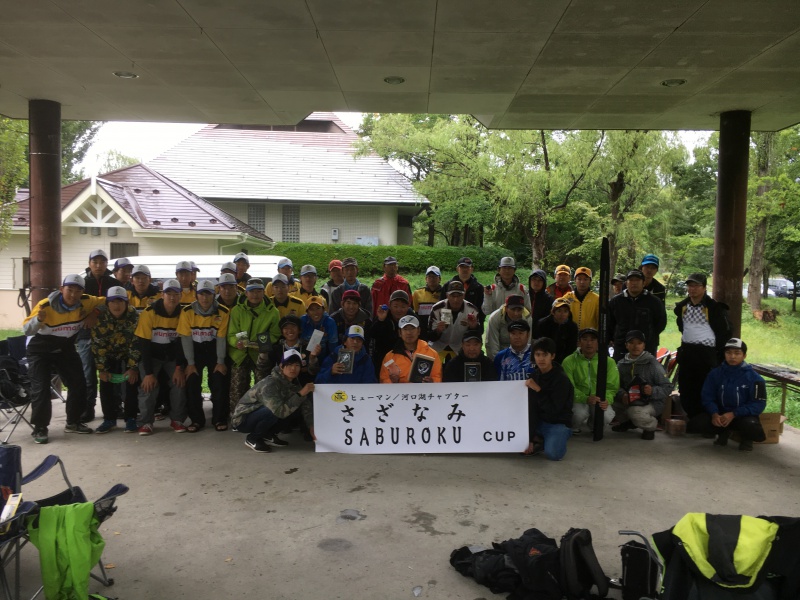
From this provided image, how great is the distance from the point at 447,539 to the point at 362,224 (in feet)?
68.6

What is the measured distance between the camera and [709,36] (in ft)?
18.2

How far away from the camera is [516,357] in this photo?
6426 mm

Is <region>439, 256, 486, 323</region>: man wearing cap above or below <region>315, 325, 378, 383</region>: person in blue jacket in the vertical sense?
above

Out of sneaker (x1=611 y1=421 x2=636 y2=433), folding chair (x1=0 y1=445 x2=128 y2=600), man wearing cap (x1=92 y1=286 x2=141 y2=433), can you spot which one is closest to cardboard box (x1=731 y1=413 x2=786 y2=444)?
sneaker (x1=611 y1=421 x2=636 y2=433)

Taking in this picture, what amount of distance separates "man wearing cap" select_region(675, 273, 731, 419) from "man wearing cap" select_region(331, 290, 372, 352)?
3.58 meters

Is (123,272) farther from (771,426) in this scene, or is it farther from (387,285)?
(771,426)

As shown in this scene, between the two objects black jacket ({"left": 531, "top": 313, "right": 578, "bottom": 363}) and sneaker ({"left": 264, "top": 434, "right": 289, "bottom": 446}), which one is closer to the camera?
sneaker ({"left": 264, "top": 434, "right": 289, "bottom": 446})

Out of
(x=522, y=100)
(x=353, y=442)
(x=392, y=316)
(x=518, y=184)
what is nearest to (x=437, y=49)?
(x=522, y=100)

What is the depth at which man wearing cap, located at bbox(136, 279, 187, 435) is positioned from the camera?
22.0 ft

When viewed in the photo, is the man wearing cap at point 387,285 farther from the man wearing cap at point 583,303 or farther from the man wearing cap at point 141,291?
the man wearing cap at point 141,291

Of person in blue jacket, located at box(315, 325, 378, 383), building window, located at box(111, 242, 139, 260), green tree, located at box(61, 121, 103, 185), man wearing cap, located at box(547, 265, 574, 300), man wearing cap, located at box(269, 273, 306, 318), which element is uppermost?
green tree, located at box(61, 121, 103, 185)

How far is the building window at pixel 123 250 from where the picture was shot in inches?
698

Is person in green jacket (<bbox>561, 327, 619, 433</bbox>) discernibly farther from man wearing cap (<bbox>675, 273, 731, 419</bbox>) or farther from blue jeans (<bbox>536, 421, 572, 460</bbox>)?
man wearing cap (<bbox>675, 273, 731, 419</bbox>)

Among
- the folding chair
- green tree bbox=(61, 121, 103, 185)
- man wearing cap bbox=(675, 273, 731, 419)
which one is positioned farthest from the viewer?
green tree bbox=(61, 121, 103, 185)
